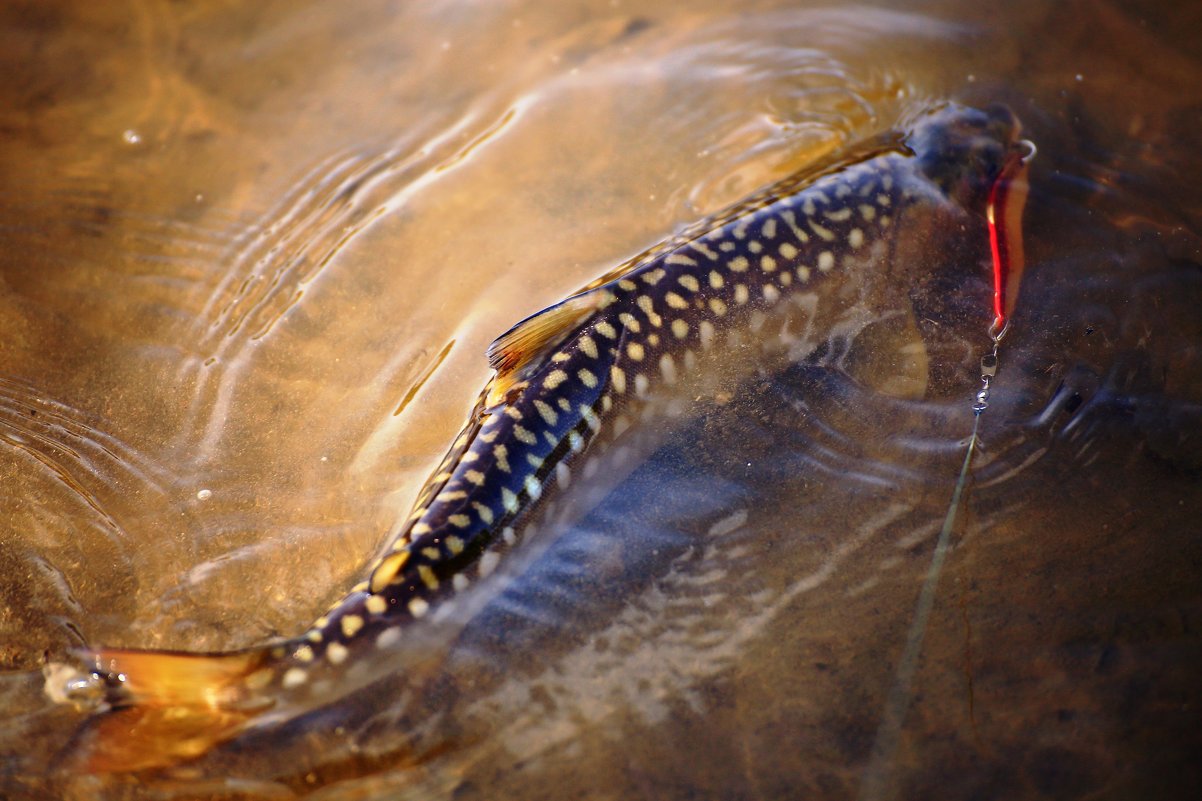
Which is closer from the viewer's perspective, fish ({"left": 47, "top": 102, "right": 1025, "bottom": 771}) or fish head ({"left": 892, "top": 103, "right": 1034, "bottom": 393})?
fish ({"left": 47, "top": 102, "right": 1025, "bottom": 771})

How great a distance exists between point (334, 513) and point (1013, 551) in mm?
2537

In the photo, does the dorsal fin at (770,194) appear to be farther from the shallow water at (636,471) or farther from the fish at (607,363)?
the shallow water at (636,471)

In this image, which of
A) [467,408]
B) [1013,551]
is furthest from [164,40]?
[1013,551]

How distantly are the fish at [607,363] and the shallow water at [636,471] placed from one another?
16 cm

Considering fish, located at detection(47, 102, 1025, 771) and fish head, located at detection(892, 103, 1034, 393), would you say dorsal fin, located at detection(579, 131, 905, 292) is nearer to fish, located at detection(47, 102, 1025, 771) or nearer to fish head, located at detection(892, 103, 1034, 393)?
fish, located at detection(47, 102, 1025, 771)

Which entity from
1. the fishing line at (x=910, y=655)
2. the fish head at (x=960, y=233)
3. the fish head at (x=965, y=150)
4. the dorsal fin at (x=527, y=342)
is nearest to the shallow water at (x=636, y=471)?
the fishing line at (x=910, y=655)

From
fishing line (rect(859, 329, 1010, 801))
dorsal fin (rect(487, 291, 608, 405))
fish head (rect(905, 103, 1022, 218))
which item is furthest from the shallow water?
dorsal fin (rect(487, 291, 608, 405))

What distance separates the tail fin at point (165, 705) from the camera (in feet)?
8.23

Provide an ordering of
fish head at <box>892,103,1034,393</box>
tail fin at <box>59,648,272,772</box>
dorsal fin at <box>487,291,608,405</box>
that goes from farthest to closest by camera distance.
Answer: fish head at <box>892,103,1034,393</box>
dorsal fin at <box>487,291,608,405</box>
tail fin at <box>59,648,272,772</box>

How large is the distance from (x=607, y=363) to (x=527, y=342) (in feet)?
1.02

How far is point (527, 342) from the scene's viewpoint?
10.4 feet

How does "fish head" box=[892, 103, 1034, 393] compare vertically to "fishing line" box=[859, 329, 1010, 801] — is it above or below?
above

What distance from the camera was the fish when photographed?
8.47ft

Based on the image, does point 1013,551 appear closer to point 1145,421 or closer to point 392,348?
point 1145,421
